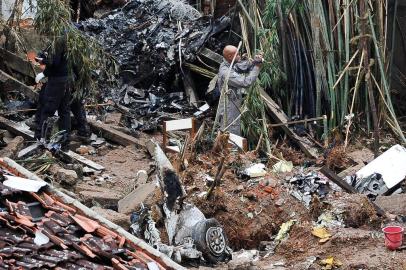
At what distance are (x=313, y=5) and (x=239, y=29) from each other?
1.82m

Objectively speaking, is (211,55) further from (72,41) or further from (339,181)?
(339,181)

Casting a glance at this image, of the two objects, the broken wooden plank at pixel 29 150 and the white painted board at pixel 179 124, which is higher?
the white painted board at pixel 179 124

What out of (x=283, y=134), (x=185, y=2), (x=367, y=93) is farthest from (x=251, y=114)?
(x=185, y=2)

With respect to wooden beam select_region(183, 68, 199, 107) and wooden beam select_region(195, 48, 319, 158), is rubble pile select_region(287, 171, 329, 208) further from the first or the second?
wooden beam select_region(183, 68, 199, 107)

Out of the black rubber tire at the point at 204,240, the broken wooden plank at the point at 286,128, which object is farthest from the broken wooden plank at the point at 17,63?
the black rubber tire at the point at 204,240

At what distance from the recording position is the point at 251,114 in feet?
37.5

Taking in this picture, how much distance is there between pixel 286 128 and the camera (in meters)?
12.1

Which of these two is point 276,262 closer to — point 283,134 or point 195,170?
point 195,170

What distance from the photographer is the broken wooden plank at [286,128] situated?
11.7m

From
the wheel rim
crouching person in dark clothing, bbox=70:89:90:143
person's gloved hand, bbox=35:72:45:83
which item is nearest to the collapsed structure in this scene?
the wheel rim

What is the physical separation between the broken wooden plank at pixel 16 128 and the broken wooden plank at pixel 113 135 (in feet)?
3.54

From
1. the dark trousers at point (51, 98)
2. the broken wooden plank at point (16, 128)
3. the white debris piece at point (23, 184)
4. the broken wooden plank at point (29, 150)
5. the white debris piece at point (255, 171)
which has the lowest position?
the white debris piece at point (255, 171)

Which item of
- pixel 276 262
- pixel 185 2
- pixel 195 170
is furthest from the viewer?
pixel 185 2

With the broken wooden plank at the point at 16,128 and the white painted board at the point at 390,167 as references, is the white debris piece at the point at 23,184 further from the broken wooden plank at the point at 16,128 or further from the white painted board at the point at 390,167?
the white painted board at the point at 390,167
